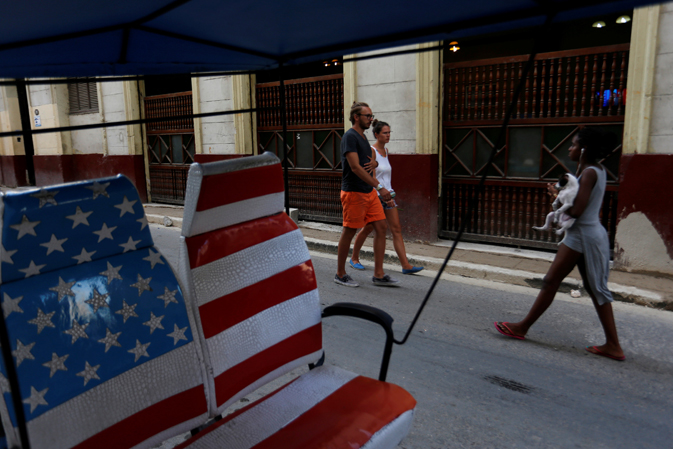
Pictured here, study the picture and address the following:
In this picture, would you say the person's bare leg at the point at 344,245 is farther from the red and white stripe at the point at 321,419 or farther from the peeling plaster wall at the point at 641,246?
the red and white stripe at the point at 321,419

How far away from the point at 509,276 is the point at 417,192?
2.07 meters

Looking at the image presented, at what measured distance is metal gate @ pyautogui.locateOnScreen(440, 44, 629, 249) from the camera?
615 cm

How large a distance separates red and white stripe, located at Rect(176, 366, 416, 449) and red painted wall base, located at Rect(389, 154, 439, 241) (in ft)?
17.4

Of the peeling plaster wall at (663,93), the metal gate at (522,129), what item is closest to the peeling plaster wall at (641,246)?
the metal gate at (522,129)

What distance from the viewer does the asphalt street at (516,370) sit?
2865 millimetres

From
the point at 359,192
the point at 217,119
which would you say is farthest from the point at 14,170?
the point at 359,192

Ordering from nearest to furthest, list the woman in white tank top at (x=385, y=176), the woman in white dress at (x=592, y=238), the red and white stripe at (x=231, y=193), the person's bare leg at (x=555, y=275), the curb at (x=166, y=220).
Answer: the red and white stripe at (x=231, y=193)
the woman in white dress at (x=592, y=238)
the person's bare leg at (x=555, y=275)
the woman in white tank top at (x=385, y=176)
the curb at (x=166, y=220)

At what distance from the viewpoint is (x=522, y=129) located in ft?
22.3

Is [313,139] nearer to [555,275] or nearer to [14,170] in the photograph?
[555,275]

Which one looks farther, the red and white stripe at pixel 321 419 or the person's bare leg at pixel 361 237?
the person's bare leg at pixel 361 237

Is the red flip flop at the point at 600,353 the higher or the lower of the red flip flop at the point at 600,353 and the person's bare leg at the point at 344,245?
the lower

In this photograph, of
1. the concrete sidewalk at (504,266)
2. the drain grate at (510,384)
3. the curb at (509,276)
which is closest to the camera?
the drain grate at (510,384)

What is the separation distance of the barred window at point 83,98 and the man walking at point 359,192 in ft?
33.3

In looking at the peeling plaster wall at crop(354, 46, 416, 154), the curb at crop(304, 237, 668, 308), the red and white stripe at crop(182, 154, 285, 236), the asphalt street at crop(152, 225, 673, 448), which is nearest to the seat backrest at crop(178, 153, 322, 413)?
the red and white stripe at crop(182, 154, 285, 236)
